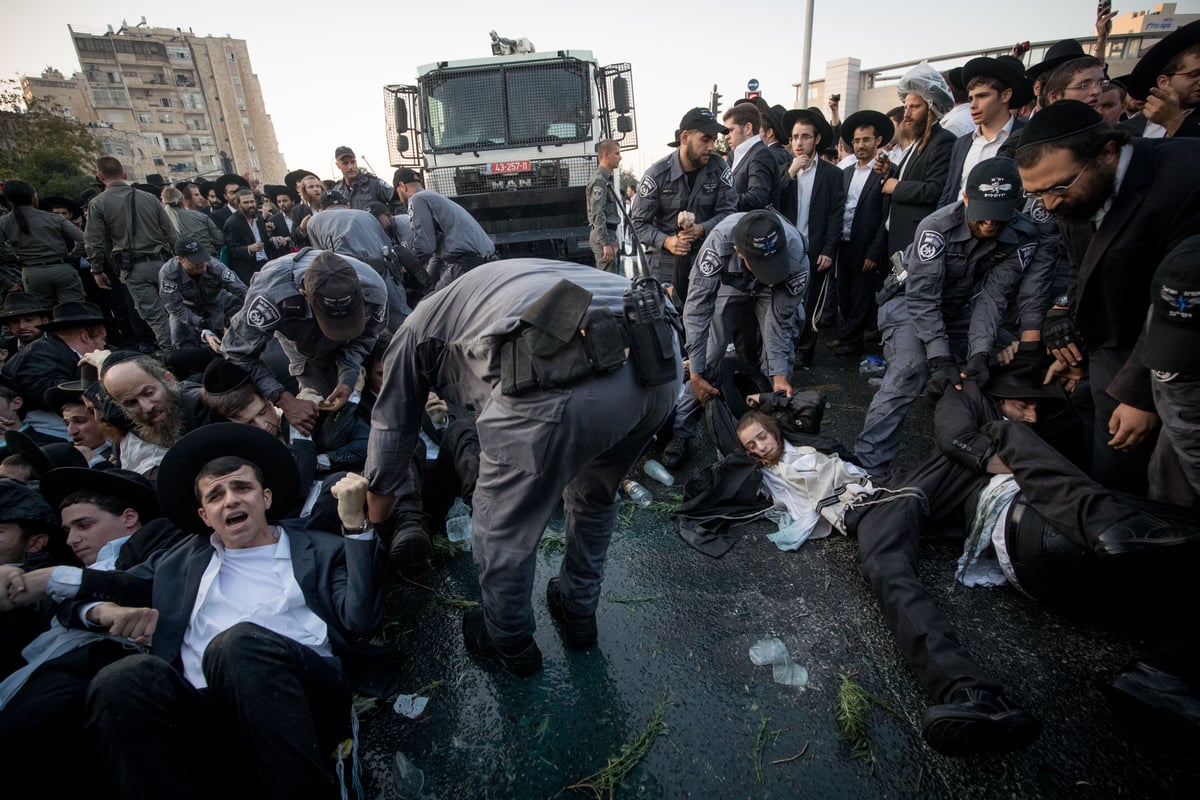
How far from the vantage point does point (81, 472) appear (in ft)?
6.88

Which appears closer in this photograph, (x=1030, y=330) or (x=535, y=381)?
(x=535, y=381)

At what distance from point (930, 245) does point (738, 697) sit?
2502 millimetres

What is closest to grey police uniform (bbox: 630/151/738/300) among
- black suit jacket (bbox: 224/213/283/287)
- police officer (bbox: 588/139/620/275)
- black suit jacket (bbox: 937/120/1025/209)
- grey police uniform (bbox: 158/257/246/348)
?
police officer (bbox: 588/139/620/275)

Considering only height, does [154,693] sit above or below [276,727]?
above

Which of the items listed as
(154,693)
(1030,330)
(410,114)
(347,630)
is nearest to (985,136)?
(1030,330)

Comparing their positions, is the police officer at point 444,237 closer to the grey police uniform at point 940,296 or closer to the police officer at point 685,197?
the police officer at point 685,197

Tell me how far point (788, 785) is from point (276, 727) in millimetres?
1418

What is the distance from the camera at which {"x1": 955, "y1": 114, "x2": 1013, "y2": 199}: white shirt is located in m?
3.56

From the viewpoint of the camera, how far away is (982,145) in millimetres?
3637

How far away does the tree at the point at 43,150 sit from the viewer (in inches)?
742

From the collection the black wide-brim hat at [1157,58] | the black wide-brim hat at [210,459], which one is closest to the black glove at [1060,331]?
the black wide-brim hat at [1157,58]

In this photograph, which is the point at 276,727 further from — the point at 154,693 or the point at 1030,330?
the point at 1030,330

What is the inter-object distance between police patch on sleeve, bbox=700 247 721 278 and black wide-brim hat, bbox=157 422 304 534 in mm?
2533

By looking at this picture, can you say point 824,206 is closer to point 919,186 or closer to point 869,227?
point 869,227
